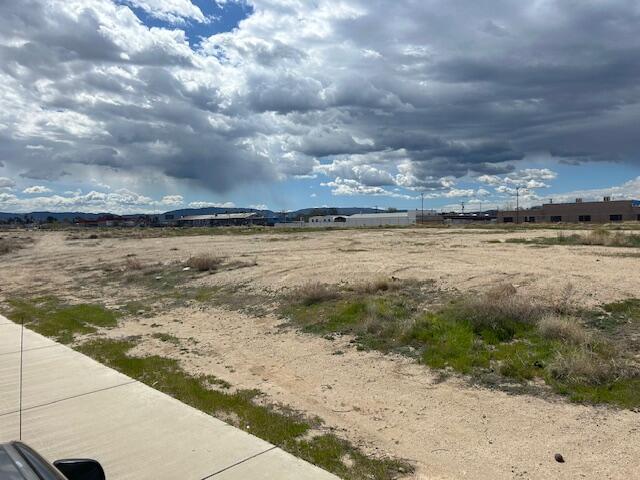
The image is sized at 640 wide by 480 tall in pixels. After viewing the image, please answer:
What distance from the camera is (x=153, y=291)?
64.3ft

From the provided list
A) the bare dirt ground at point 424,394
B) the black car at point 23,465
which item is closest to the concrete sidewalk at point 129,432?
the bare dirt ground at point 424,394

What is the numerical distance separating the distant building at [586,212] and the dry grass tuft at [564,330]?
360ft

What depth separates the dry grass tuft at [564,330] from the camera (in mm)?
8836

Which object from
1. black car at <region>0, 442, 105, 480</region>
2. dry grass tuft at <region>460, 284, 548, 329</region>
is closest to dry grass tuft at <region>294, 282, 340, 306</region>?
dry grass tuft at <region>460, 284, 548, 329</region>

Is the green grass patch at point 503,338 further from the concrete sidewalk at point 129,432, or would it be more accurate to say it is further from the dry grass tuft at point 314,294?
the concrete sidewalk at point 129,432

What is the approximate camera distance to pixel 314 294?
14352 millimetres

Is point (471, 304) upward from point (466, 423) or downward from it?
upward

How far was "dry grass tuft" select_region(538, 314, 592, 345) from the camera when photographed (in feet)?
29.0

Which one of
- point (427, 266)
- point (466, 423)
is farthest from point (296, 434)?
point (427, 266)

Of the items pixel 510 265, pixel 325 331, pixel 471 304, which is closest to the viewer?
pixel 471 304

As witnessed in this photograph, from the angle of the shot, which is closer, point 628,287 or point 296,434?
point 296,434

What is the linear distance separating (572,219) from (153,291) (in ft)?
374

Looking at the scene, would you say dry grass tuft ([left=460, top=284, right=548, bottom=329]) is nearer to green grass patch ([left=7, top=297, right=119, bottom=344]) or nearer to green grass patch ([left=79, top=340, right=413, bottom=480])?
green grass patch ([left=79, top=340, right=413, bottom=480])

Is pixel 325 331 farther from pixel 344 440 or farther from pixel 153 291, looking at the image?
pixel 153 291
